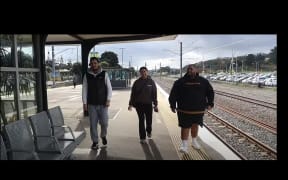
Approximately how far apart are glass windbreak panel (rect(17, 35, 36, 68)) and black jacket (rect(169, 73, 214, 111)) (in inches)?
108

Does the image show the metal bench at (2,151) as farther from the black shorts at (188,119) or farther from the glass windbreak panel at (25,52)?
the black shorts at (188,119)

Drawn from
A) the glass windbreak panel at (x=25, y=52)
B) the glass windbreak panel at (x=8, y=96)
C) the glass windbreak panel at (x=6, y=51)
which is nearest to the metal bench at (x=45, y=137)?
the glass windbreak panel at (x=8, y=96)

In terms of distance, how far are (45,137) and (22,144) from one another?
654mm

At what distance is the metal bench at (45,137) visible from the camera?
17.1ft

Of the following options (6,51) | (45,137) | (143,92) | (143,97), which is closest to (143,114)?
(143,97)

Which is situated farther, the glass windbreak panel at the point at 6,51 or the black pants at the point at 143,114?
the black pants at the point at 143,114

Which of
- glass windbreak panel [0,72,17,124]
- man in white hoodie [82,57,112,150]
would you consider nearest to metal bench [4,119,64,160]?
glass windbreak panel [0,72,17,124]

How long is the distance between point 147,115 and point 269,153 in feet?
8.59

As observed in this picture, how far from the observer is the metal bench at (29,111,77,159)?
523 centimetres

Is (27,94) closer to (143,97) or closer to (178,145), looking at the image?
(143,97)

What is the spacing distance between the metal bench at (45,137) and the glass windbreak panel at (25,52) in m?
1.10

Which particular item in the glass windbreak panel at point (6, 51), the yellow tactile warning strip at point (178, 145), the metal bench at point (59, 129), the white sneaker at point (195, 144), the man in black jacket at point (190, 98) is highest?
the glass windbreak panel at point (6, 51)

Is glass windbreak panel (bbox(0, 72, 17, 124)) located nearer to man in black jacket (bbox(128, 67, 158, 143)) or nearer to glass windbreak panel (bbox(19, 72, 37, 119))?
glass windbreak panel (bbox(19, 72, 37, 119))
